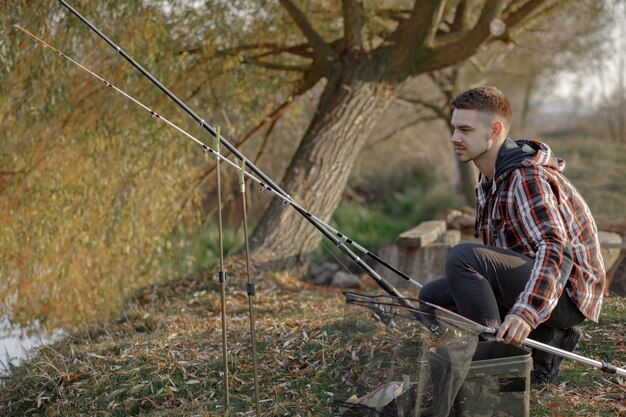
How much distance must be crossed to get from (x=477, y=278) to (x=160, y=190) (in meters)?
4.27

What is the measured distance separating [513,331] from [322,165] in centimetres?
386

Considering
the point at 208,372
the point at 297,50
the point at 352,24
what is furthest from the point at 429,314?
the point at 297,50

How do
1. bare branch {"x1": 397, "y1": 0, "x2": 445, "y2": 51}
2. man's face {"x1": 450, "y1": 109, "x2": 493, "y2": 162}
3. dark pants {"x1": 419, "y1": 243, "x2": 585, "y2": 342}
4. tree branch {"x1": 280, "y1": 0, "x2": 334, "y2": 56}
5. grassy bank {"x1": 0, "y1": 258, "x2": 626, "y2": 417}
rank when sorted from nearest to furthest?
dark pants {"x1": 419, "y1": 243, "x2": 585, "y2": 342}
man's face {"x1": 450, "y1": 109, "x2": 493, "y2": 162}
grassy bank {"x1": 0, "y1": 258, "x2": 626, "y2": 417}
bare branch {"x1": 397, "y1": 0, "x2": 445, "y2": 51}
tree branch {"x1": 280, "y1": 0, "x2": 334, "y2": 56}

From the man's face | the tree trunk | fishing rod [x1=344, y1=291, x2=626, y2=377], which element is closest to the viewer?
fishing rod [x1=344, y1=291, x2=626, y2=377]

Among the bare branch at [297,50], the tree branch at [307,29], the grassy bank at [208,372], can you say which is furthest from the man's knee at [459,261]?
the bare branch at [297,50]

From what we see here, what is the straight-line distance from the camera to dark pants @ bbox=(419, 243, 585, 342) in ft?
10.5

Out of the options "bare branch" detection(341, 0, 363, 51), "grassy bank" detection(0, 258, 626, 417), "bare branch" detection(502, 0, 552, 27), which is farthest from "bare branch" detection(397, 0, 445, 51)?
"grassy bank" detection(0, 258, 626, 417)

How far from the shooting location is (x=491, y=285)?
335cm

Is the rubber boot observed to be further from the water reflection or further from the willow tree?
the water reflection

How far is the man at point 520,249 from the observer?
10.3 ft

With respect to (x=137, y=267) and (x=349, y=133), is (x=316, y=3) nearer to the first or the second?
(x=349, y=133)

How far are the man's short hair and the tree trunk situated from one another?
3171mm

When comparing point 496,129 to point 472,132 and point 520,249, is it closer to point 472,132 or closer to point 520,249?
point 472,132

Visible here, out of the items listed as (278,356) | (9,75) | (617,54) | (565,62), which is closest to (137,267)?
(9,75)
